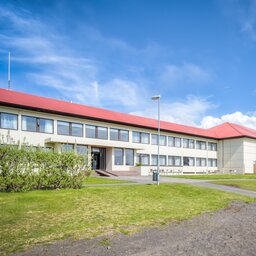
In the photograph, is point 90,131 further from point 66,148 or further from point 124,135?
point 66,148

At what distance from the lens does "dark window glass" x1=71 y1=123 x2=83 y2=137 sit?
33812 millimetres

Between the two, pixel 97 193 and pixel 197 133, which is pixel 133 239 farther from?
pixel 197 133

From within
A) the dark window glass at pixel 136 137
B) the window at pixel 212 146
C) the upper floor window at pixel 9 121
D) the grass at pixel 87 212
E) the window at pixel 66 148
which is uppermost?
the upper floor window at pixel 9 121

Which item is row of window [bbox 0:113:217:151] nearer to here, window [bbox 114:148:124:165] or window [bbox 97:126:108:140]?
window [bbox 97:126:108:140]

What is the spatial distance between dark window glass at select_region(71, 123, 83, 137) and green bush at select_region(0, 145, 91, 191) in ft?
52.6

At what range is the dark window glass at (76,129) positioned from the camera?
33.8 m

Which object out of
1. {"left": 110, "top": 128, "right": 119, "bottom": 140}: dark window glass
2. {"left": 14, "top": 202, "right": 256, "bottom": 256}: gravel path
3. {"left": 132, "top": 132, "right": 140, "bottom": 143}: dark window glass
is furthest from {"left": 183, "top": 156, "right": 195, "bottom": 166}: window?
{"left": 14, "top": 202, "right": 256, "bottom": 256}: gravel path

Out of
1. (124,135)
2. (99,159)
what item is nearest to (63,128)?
(99,159)

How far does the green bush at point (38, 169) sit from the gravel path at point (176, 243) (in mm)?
9050

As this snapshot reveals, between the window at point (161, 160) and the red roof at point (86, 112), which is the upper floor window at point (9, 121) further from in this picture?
the window at point (161, 160)

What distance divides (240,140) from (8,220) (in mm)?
47898

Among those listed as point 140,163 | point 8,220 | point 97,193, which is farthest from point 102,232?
point 140,163

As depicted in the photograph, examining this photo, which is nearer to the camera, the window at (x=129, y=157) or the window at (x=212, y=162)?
the window at (x=129, y=157)

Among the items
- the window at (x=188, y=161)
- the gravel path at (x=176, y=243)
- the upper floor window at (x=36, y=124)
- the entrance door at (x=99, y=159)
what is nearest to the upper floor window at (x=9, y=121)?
the upper floor window at (x=36, y=124)
